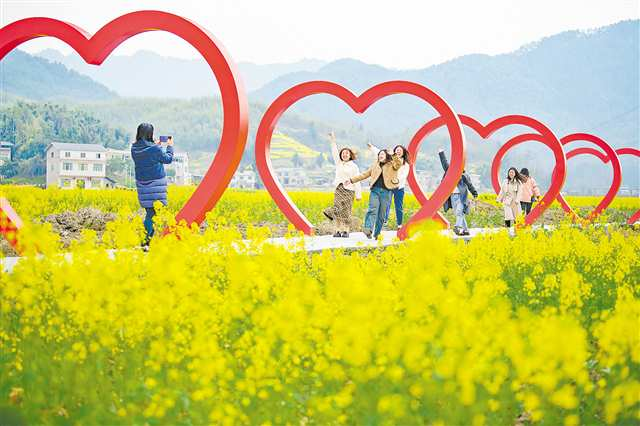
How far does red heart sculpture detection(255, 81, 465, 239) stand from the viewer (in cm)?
1167

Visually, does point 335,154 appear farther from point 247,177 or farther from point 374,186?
point 247,177

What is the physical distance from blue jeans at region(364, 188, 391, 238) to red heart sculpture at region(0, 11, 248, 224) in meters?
3.22

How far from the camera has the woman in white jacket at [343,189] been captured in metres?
11.5

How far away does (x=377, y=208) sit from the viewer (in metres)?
11.5

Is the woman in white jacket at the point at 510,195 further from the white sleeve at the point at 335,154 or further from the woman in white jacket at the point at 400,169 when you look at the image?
the white sleeve at the point at 335,154

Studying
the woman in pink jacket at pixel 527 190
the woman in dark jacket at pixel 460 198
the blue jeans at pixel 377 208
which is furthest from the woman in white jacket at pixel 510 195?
the blue jeans at pixel 377 208

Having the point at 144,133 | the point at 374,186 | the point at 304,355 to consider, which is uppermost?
the point at 144,133

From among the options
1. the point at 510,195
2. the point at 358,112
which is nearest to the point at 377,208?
the point at 358,112

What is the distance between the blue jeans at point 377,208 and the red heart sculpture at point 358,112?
0.63 m

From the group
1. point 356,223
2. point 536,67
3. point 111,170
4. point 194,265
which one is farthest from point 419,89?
point 536,67

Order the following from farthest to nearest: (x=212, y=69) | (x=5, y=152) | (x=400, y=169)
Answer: (x=5, y=152), (x=400, y=169), (x=212, y=69)

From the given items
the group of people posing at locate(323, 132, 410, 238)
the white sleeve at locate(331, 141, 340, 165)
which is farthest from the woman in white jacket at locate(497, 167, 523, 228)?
the white sleeve at locate(331, 141, 340, 165)

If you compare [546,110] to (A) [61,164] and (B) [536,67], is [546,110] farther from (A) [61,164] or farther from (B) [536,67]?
(A) [61,164]

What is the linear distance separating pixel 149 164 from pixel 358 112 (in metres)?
4.49
